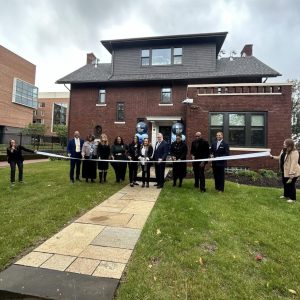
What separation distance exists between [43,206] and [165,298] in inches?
172

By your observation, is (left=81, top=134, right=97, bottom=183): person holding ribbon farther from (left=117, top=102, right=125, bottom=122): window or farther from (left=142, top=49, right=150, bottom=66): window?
(left=142, top=49, right=150, bottom=66): window

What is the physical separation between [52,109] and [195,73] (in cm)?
6308

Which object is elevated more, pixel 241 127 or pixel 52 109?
pixel 52 109

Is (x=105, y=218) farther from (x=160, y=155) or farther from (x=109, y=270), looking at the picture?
(x=160, y=155)

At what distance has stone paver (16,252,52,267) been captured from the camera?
361cm

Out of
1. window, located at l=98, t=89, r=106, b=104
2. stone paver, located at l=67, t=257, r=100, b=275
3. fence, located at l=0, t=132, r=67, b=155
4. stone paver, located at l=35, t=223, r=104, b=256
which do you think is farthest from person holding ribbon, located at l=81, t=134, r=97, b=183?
fence, located at l=0, t=132, r=67, b=155

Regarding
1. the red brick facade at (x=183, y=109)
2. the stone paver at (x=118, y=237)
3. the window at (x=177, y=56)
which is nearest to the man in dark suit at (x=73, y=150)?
the stone paver at (x=118, y=237)

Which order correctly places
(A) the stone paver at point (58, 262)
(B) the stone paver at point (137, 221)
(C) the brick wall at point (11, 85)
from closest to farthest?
1. (A) the stone paver at point (58, 262)
2. (B) the stone paver at point (137, 221)
3. (C) the brick wall at point (11, 85)

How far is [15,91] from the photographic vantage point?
154 ft

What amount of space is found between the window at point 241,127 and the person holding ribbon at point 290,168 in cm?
667

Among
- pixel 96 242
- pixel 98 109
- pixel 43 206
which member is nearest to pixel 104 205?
pixel 43 206

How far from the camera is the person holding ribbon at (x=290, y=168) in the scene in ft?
23.8

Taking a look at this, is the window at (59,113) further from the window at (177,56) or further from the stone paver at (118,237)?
the stone paver at (118,237)

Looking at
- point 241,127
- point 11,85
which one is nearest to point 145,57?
point 241,127
